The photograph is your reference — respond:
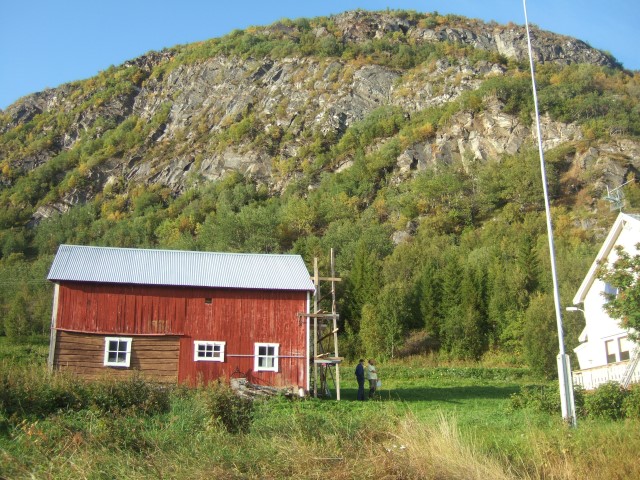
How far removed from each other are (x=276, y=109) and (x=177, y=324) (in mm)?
96184

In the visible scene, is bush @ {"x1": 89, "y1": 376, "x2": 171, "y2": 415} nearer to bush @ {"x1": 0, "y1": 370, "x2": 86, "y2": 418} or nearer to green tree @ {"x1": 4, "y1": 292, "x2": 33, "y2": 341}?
bush @ {"x1": 0, "y1": 370, "x2": 86, "y2": 418}

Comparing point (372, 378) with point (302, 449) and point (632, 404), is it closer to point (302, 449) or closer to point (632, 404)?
point (632, 404)

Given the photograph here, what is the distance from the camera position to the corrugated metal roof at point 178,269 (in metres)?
28.5

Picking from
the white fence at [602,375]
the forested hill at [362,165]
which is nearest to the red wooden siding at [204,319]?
the white fence at [602,375]

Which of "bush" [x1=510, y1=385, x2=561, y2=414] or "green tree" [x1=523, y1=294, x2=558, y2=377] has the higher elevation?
"green tree" [x1=523, y1=294, x2=558, y2=377]

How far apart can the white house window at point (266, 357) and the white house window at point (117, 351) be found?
521 cm

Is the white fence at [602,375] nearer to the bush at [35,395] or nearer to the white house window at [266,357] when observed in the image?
the white house window at [266,357]

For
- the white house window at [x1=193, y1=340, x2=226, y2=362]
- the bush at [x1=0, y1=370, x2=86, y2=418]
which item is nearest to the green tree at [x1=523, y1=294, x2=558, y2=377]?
the white house window at [x1=193, y1=340, x2=226, y2=362]

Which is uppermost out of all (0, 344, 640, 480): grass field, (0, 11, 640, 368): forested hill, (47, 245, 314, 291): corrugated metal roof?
(0, 11, 640, 368): forested hill

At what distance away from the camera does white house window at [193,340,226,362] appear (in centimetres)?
2819

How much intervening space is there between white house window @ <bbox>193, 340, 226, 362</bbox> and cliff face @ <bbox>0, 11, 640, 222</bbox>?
66629 mm

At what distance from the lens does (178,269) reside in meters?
30.0

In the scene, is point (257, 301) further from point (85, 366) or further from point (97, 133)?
point (97, 133)

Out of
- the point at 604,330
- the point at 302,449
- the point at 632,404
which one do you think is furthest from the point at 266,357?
the point at 302,449
